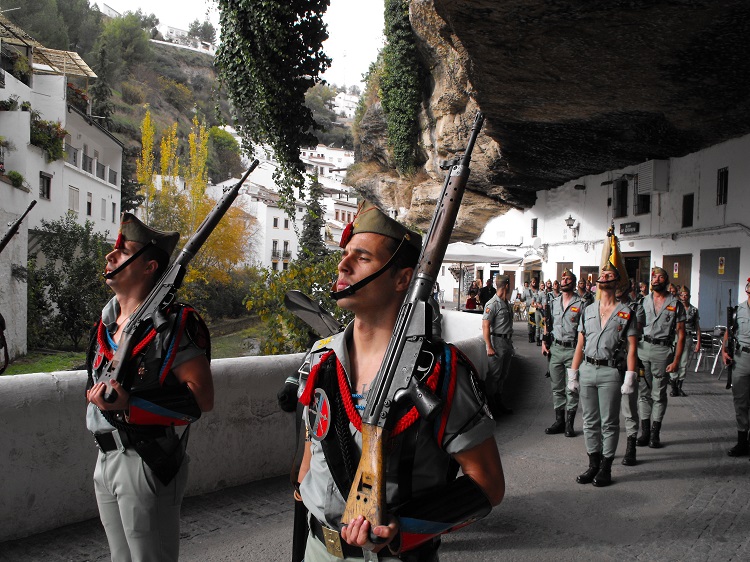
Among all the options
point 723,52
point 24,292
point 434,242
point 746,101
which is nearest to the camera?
point 434,242

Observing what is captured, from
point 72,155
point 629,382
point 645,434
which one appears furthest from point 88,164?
point 629,382

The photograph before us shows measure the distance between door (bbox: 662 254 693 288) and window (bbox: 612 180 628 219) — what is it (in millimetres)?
2924

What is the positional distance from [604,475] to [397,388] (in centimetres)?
469

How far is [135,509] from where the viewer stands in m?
2.69

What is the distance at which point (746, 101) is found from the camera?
1218cm

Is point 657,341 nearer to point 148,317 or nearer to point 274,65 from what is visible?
point 148,317

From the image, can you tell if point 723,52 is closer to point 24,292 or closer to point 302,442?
point 302,442

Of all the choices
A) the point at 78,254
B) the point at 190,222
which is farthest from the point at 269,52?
the point at 190,222

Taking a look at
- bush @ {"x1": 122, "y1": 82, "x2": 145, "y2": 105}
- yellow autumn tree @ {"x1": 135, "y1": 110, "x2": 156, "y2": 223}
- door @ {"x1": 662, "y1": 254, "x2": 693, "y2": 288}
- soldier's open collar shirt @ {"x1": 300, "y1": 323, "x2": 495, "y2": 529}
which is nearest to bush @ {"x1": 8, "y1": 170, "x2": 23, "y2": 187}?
soldier's open collar shirt @ {"x1": 300, "y1": 323, "x2": 495, "y2": 529}

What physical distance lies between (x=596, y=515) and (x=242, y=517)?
2.90m

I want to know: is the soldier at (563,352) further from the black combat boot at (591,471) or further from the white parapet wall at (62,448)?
the white parapet wall at (62,448)

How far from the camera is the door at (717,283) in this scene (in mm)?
14883

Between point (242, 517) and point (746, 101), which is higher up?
point (746, 101)

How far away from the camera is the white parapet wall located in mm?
3982
